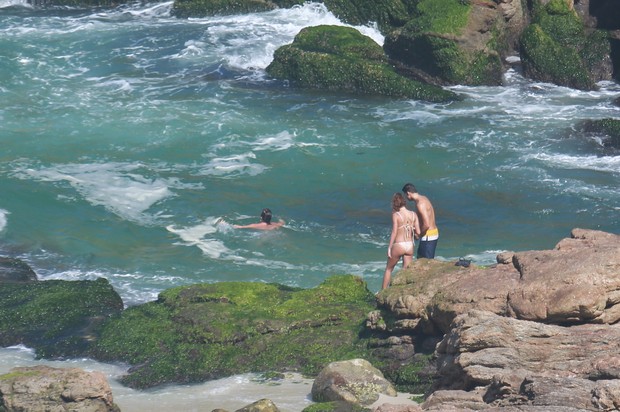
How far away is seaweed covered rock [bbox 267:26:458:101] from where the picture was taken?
2697 centimetres

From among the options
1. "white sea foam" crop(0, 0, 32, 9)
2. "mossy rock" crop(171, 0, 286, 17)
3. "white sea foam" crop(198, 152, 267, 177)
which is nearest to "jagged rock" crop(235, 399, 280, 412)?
"white sea foam" crop(198, 152, 267, 177)

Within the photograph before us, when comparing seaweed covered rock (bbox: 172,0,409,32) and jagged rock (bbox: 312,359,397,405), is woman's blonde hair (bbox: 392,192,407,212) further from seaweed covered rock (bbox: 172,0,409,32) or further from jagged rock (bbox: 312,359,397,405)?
seaweed covered rock (bbox: 172,0,409,32)

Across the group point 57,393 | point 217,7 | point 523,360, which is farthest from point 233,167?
point 523,360

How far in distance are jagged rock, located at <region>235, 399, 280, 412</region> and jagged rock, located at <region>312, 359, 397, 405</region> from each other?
685 mm

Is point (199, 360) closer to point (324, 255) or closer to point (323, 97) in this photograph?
point (324, 255)

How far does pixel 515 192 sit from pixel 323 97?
6.96 m

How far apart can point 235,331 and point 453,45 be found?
14750mm

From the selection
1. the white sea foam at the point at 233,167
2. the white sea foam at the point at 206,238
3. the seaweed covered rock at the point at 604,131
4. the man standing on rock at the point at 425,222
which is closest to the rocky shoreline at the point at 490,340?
the man standing on rock at the point at 425,222

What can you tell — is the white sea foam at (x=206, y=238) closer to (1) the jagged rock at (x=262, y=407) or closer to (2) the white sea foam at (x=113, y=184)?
(2) the white sea foam at (x=113, y=184)

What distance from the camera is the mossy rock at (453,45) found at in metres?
27.3

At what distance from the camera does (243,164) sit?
23.5 metres

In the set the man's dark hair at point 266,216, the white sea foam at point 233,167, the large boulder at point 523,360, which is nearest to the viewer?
the large boulder at point 523,360

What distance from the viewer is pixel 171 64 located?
29672 millimetres

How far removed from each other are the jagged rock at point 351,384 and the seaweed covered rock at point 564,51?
16745 mm
